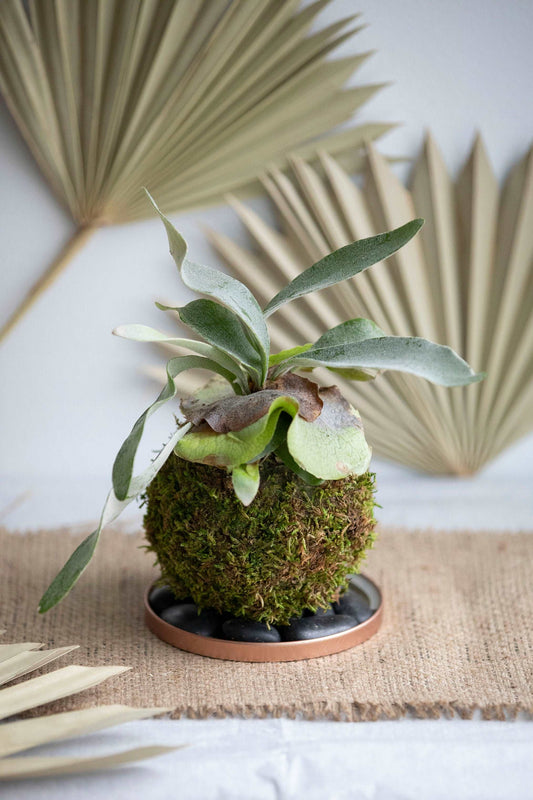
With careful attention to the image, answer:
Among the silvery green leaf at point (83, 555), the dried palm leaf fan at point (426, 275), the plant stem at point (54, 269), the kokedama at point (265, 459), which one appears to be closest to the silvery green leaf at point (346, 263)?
the kokedama at point (265, 459)

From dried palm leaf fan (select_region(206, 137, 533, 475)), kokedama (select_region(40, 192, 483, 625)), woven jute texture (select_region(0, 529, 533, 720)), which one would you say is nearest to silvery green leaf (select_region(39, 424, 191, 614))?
kokedama (select_region(40, 192, 483, 625))

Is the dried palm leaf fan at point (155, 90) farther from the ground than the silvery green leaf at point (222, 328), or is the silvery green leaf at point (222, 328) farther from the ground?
the dried palm leaf fan at point (155, 90)

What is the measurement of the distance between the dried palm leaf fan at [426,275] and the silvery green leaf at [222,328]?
73 centimetres

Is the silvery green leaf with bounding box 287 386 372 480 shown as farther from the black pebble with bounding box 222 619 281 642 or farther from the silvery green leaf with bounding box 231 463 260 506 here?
the black pebble with bounding box 222 619 281 642

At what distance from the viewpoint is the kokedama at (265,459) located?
772mm

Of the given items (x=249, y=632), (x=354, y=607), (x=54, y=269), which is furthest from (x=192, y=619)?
(x=54, y=269)

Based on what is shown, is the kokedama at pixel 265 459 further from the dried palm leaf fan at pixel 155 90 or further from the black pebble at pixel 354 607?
the dried palm leaf fan at pixel 155 90

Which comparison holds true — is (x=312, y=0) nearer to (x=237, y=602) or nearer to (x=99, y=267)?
(x=99, y=267)

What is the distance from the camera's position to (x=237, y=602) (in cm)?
85

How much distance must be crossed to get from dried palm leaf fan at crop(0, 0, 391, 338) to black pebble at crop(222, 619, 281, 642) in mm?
920

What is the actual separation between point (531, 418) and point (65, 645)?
113cm

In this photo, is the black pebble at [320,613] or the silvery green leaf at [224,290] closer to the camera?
the silvery green leaf at [224,290]

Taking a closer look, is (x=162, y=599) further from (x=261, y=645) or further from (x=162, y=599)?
(x=261, y=645)

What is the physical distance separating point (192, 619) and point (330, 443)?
26 cm
